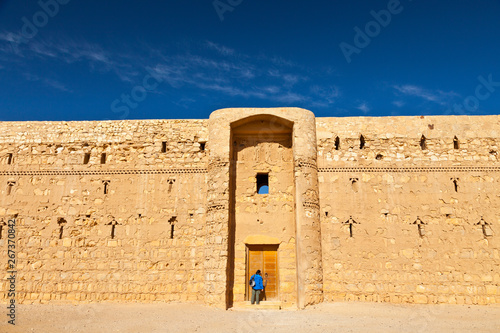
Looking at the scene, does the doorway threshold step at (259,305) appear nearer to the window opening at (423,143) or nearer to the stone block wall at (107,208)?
the stone block wall at (107,208)

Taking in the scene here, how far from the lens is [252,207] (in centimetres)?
1138

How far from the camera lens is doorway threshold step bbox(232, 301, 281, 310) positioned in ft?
33.6

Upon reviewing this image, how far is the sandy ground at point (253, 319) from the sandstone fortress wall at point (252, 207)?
1.96 ft

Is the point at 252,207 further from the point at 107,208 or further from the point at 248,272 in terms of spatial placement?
the point at 107,208

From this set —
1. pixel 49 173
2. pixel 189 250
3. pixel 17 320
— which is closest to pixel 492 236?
pixel 189 250

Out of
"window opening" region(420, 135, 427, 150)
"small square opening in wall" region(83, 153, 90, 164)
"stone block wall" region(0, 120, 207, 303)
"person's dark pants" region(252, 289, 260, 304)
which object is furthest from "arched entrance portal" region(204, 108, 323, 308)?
"small square opening in wall" region(83, 153, 90, 164)

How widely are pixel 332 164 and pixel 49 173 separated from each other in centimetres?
868

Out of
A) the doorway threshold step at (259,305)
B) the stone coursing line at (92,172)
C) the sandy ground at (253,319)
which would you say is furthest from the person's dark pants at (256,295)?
the stone coursing line at (92,172)

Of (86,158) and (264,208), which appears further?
(86,158)

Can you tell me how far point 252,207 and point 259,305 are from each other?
2741 millimetres

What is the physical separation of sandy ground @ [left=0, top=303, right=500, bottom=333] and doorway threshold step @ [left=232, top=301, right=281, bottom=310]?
19.4 inches

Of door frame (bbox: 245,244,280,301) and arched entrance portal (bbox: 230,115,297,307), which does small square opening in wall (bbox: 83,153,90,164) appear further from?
door frame (bbox: 245,244,280,301)

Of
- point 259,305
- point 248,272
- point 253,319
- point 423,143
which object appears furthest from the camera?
point 423,143

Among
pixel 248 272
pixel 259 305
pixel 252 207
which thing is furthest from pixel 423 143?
pixel 259 305
